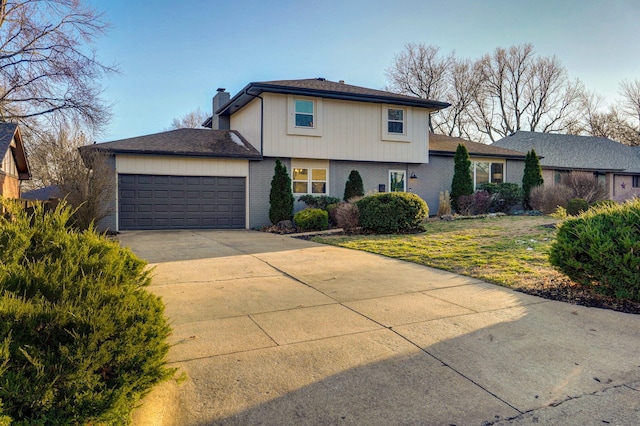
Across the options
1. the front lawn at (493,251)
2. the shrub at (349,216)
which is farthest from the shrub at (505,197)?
the shrub at (349,216)

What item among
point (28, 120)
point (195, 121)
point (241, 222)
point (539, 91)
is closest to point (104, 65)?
point (28, 120)

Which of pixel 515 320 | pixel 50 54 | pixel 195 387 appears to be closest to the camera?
pixel 195 387

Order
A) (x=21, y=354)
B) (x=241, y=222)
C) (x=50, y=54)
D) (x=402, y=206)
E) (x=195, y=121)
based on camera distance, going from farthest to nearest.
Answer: (x=195, y=121) < (x=50, y=54) < (x=241, y=222) < (x=402, y=206) < (x=21, y=354)

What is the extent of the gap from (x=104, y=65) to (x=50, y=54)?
2294mm

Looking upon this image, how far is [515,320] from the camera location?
14.6 ft

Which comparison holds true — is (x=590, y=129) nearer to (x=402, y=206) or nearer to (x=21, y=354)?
(x=402, y=206)

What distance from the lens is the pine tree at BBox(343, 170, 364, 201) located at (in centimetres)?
1670

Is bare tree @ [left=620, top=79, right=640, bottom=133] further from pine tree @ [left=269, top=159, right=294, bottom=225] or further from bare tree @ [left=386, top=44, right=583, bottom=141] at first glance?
pine tree @ [left=269, top=159, right=294, bottom=225]

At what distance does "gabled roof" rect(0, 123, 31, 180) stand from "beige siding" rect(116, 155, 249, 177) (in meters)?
3.11

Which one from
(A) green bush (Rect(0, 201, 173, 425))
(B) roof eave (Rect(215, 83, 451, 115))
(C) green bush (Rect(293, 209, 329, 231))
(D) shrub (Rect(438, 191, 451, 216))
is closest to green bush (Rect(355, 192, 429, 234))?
(C) green bush (Rect(293, 209, 329, 231))

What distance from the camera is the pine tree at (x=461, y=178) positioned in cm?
1761

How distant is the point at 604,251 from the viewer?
4988mm

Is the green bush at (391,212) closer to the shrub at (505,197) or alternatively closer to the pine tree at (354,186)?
the pine tree at (354,186)

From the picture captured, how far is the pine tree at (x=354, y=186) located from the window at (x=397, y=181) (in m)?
2.00
